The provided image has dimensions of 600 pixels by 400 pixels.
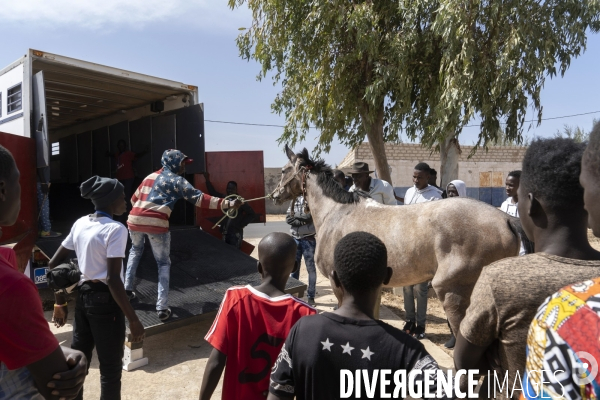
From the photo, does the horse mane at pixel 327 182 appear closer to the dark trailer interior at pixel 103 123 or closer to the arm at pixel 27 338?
the dark trailer interior at pixel 103 123

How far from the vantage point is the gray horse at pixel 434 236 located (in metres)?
3.67

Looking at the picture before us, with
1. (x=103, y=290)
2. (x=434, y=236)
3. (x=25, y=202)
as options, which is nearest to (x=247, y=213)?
(x=25, y=202)

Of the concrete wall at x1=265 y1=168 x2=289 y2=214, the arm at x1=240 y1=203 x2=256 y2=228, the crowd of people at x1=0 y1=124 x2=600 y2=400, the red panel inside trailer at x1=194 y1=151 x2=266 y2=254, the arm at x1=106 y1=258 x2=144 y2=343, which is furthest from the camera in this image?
the concrete wall at x1=265 y1=168 x2=289 y2=214

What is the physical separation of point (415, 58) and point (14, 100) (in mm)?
6937

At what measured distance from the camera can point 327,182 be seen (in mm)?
4914

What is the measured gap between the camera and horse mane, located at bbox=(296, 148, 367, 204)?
4703 millimetres

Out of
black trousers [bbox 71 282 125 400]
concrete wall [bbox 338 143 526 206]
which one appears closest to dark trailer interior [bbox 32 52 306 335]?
black trousers [bbox 71 282 125 400]

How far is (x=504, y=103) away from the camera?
7.93 m

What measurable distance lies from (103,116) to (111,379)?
867 cm

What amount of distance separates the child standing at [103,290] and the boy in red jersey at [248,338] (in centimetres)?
114

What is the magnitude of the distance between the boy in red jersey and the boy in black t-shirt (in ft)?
1.04

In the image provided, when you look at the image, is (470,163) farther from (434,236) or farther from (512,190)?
(434,236)

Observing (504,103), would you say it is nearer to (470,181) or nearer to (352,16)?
(352,16)

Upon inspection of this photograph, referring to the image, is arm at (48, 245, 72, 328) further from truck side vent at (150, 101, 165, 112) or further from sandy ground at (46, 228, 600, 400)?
truck side vent at (150, 101, 165, 112)
